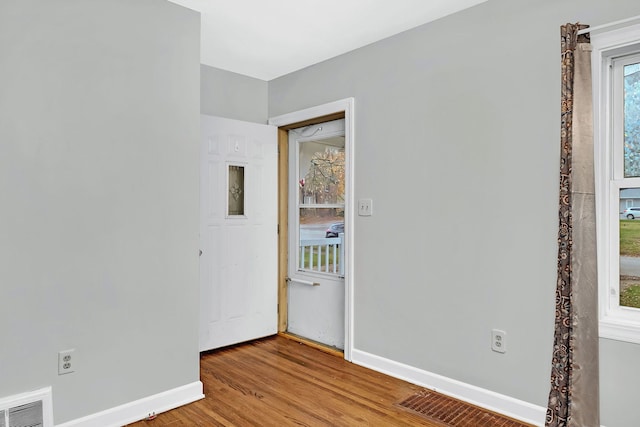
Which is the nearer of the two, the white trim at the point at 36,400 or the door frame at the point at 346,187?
the white trim at the point at 36,400

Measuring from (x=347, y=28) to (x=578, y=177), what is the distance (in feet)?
5.65

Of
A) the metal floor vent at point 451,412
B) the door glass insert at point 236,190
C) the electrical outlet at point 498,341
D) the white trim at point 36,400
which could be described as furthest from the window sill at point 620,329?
the white trim at point 36,400

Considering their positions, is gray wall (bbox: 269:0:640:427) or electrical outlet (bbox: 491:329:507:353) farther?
electrical outlet (bbox: 491:329:507:353)

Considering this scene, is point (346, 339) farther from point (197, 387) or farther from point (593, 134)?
point (593, 134)

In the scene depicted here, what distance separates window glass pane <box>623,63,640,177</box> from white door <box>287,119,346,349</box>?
6.27ft

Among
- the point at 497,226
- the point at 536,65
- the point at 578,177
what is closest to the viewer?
the point at 578,177

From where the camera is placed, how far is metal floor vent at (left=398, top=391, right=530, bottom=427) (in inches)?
89.3

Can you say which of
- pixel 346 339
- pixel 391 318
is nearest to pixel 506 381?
pixel 391 318

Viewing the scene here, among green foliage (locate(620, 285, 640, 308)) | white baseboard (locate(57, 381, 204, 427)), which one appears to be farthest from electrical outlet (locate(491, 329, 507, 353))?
white baseboard (locate(57, 381, 204, 427))

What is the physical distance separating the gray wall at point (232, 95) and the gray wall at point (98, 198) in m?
0.86

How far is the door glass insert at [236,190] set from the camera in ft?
11.5

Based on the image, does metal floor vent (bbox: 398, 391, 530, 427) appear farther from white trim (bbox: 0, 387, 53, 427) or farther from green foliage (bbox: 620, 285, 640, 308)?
white trim (bbox: 0, 387, 53, 427)

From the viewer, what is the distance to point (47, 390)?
6.68 feet

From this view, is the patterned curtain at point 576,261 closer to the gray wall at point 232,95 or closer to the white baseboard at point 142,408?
the white baseboard at point 142,408
